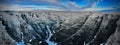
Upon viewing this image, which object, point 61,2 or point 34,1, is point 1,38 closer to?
point 34,1

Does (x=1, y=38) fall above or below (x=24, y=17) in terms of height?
below

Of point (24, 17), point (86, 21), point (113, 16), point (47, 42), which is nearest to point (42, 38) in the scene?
point (47, 42)

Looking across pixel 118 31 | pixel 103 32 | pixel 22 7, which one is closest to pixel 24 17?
pixel 22 7

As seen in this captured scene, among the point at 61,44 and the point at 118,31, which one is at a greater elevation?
the point at 118,31

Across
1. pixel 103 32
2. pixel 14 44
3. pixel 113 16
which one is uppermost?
pixel 113 16

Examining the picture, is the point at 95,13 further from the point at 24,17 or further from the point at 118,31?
the point at 24,17

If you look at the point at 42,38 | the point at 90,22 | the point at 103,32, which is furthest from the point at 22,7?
the point at 103,32
